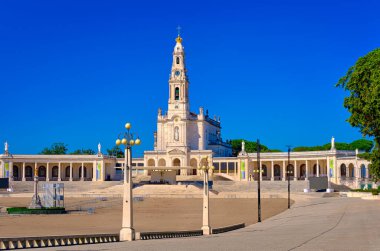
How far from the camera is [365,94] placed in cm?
4597

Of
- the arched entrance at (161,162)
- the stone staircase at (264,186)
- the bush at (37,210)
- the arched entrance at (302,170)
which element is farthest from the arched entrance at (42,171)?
the bush at (37,210)

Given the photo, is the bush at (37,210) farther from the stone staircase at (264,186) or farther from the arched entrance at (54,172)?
the arched entrance at (54,172)

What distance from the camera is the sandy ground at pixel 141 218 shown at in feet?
124

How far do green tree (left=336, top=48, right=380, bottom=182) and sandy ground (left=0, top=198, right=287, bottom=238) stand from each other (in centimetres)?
1106

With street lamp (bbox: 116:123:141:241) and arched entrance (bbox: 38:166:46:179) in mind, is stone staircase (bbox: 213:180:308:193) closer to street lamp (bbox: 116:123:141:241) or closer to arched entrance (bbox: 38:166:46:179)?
arched entrance (bbox: 38:166:46:179)

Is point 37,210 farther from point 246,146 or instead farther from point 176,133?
point 246,146

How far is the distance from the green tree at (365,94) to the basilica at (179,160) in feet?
188

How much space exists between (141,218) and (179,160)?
66.8 metres

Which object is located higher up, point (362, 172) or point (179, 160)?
point (179, 160)

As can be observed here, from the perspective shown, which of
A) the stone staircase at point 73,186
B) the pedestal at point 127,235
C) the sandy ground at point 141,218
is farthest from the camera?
the stone staircase at point 73,186

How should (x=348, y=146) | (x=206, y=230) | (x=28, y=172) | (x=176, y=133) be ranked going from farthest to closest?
(x=348, y=146) < (x=28, y=172) < (x=176, y=133) < (x=206, y=230)

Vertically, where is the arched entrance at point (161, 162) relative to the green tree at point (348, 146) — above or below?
below

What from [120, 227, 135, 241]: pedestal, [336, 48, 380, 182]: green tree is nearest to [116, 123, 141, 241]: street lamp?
[120, 227, 135, 241]: pedestal

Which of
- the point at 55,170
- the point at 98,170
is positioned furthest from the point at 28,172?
the point at 98,170
